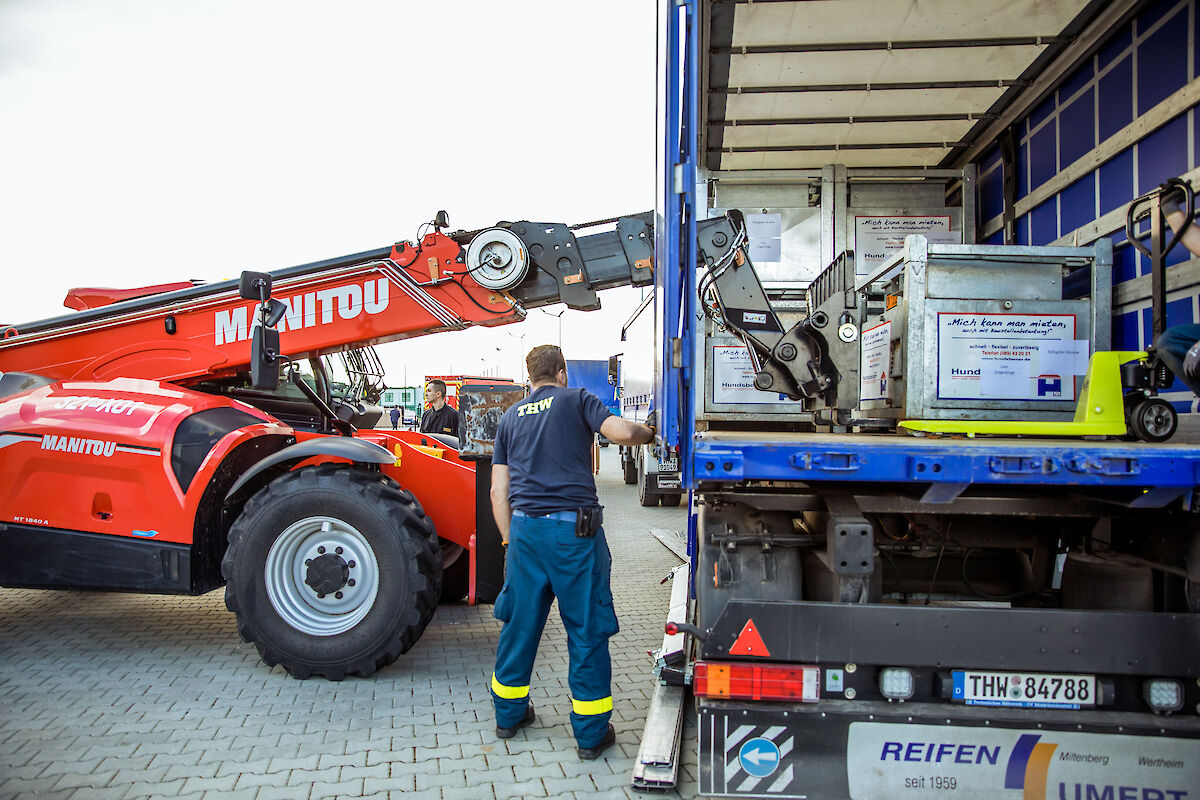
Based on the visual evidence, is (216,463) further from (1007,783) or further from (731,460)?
(1007,783)

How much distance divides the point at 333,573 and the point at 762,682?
268 centimetres

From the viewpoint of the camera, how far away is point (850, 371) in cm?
421

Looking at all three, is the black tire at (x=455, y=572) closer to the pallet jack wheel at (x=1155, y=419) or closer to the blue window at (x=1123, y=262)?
the pallet jack wheel at (x=1155, y=419)

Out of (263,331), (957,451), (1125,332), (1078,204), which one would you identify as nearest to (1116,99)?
(1078,204)

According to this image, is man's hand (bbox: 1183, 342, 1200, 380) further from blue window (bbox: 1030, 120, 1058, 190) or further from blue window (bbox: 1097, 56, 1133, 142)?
blue window (bbox: 1030, 120, 1058, 190)

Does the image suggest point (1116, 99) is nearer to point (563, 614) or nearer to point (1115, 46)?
point (1115, 46)

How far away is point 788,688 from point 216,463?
11.8 feet

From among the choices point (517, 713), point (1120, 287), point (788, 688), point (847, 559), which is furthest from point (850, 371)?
point (517, 713)

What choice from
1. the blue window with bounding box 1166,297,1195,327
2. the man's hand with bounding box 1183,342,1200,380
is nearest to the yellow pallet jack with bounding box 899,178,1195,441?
the man's hand with bounding box 1183,342,1200,380

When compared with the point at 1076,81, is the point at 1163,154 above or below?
below

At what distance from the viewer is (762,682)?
2752mm

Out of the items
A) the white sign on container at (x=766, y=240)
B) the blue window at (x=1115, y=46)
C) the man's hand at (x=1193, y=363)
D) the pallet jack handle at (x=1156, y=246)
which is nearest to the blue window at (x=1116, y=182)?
the pallet jack handle at (x=1156, y=246)

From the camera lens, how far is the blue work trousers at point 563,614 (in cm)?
357

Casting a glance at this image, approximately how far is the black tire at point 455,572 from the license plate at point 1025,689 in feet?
12.8
